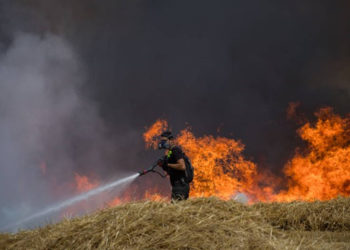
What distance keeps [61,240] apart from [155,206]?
136cm

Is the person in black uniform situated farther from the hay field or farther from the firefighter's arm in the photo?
the hay field

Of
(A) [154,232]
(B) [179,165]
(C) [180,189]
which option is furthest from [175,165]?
(A) [154,232]

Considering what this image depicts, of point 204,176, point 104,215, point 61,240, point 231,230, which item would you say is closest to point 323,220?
point 231,230

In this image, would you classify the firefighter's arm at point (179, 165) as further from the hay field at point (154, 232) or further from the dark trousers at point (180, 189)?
the hay field at point (154, 232)

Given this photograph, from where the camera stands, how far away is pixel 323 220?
6953 mm

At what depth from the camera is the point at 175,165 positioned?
8094 millimetres

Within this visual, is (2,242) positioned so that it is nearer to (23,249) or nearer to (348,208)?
(23,249)

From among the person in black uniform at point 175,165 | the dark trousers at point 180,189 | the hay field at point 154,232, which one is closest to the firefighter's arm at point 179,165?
the person in black uniform at point 175,165

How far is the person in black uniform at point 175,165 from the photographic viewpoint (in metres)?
8.13

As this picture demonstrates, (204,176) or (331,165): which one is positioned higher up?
(204,176)

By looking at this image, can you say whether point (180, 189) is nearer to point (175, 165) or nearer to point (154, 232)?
point (175, 165)

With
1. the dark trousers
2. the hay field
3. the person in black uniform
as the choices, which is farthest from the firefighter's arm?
the hay field

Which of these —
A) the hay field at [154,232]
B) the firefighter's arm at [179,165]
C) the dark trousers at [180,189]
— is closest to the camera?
the hay field at [154,232]

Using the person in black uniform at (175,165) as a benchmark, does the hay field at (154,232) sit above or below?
below
